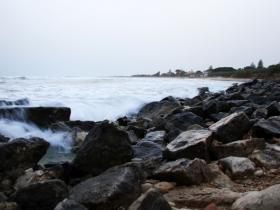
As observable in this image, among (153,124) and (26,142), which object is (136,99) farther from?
(26,142)

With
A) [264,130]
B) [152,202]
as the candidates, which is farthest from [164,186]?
[264,130]

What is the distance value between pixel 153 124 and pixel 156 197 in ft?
15.2

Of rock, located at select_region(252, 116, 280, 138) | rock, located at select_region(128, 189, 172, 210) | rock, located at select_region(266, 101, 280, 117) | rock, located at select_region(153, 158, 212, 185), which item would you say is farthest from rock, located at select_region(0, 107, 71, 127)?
rock, located at select_region(128, 189, 172, 210)

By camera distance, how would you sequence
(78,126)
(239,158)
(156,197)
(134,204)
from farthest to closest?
(78,126), (239,158), (134,204), (156,197)

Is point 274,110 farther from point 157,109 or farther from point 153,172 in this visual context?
point 157,109

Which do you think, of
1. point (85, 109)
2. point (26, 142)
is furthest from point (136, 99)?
point (26, 142)

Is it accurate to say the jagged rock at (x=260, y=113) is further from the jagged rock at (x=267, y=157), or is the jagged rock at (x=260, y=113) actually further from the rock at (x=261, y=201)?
the rock at (x=261, y=201)

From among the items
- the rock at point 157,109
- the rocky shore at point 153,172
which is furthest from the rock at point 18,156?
the rock at point 157,109

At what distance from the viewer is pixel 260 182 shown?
350 centimetres

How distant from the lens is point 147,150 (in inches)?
189

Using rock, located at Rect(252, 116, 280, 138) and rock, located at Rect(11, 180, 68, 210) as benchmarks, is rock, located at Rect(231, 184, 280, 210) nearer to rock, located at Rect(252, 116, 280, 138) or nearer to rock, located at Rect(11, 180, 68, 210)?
rock, located at Rect(11, 180, 68, 210)

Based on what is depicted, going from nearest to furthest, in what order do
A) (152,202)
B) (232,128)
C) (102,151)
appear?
(152,202) → (102,151) → (232,128)

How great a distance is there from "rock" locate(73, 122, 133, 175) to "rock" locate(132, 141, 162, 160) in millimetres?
511

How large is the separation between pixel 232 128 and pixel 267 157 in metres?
0.81
